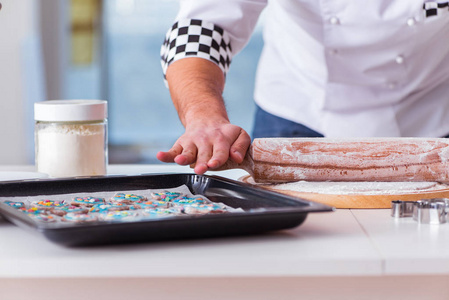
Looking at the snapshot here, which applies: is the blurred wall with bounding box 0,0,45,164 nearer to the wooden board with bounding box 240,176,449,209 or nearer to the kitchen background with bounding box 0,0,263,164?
the kitchen background with bounding box 0,0,263,164

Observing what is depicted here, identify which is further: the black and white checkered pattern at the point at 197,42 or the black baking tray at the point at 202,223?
the black and white checkered pattern at the point at 197,42

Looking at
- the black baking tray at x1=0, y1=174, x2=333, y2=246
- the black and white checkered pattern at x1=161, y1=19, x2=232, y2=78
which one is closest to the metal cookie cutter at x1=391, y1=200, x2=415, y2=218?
the black baking tray at x1=0, y1=174, x2=333, y2=246

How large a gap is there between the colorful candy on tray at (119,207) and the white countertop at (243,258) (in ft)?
0.10

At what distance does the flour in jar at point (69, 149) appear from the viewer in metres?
1.00

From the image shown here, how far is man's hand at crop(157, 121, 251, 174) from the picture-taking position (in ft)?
2.93

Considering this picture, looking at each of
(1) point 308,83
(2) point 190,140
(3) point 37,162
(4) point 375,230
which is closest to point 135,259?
(4) point 375,230

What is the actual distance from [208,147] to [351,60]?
24.5 inches

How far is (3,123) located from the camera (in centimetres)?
405

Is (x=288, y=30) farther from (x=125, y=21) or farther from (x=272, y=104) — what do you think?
(x=125, y=21)

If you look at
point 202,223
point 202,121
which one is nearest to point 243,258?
point 202,223

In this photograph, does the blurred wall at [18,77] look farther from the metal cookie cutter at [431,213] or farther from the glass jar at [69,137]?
the metal cookie cutter at [431,213]

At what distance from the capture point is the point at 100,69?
558 cm

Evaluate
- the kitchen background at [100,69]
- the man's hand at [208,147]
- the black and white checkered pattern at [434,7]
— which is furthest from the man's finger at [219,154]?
the kitchen background at [100,69]

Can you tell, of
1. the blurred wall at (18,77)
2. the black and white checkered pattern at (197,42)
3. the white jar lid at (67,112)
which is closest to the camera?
Result: the white jar lid at (67,112)
